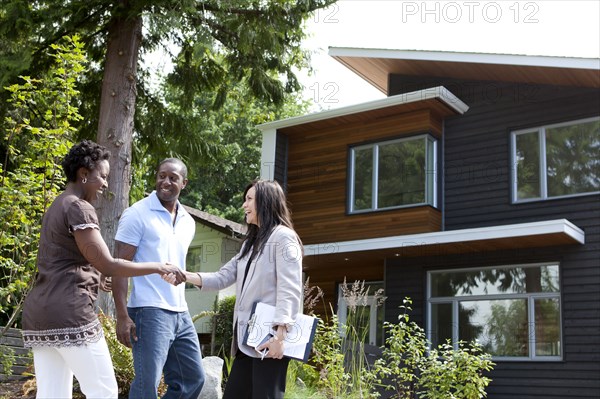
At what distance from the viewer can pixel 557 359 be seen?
11.6 metres

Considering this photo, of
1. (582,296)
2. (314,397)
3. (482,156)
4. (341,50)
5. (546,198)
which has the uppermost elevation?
(341,50)

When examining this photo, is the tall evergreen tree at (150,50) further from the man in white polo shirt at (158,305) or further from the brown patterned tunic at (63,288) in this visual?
the brown patterned tunic at (63,288)

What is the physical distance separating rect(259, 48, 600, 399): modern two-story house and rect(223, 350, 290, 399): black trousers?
8.34 metres

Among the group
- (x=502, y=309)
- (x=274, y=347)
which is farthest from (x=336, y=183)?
(x=274, y=347)

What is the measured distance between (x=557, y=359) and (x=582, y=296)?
1041mm

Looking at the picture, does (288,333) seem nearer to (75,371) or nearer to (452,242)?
(75,371)

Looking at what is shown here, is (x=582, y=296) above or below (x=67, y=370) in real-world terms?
above

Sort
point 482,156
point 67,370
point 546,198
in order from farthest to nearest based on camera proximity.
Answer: point 482,156 < point 546,198 < point 67,370

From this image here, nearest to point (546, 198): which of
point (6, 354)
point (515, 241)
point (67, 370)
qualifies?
point (515, 241)

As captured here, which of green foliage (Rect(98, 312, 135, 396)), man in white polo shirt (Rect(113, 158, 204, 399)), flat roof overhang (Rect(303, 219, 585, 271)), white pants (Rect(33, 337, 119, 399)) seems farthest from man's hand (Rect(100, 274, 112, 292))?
flat roof overhang (Rect(303, 219, 585, 271))

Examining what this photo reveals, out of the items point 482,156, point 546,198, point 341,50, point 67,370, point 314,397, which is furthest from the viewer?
point 341,50

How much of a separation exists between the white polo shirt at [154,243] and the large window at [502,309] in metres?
8.62

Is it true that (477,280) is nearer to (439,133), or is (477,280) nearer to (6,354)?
(439,133)

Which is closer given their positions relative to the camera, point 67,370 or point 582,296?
point 67,370
